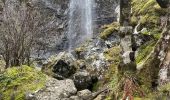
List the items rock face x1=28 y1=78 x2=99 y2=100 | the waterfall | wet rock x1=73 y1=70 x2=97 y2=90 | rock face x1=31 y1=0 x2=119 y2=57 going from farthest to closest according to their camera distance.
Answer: rock face x1=31 y1=0 x2=119 y2=57 < the waterfall < wet rock x1=73 y1=70 x2=97 y2=90 < rock face x1=28 y1=78 x2=99 y2=100

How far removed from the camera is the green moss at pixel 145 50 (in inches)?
498

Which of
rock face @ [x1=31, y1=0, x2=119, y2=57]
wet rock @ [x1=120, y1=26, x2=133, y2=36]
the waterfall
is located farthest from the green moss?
the waterfall

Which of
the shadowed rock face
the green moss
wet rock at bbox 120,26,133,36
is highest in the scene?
the shadowed rock face

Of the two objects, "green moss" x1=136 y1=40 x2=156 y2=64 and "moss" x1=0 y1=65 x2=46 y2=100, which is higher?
"green moss" x1=136 y1=40 x2=156 y2=64

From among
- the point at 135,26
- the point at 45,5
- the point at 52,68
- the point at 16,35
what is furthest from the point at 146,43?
the point at 45,5

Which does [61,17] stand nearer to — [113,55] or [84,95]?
[113,55]

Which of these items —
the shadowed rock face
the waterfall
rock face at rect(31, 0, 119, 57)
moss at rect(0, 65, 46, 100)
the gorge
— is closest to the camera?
the gorge

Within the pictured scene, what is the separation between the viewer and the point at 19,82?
13.3 metres

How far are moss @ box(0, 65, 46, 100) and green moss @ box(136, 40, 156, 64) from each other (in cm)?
329

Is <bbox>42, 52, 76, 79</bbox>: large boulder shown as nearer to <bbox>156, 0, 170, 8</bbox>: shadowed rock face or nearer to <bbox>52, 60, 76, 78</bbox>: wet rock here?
<bbox>52, 60, 76, 78</bbox>: wet rock

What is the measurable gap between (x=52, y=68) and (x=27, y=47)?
4625mm

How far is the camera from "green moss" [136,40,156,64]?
1265 cm

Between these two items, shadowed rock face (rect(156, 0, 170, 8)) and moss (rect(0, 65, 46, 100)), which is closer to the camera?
shadowed rock face (rect(156, 0, 170, 8))

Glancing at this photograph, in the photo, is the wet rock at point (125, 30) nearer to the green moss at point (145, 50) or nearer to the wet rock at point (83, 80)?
the green moss at point (145, 50)
